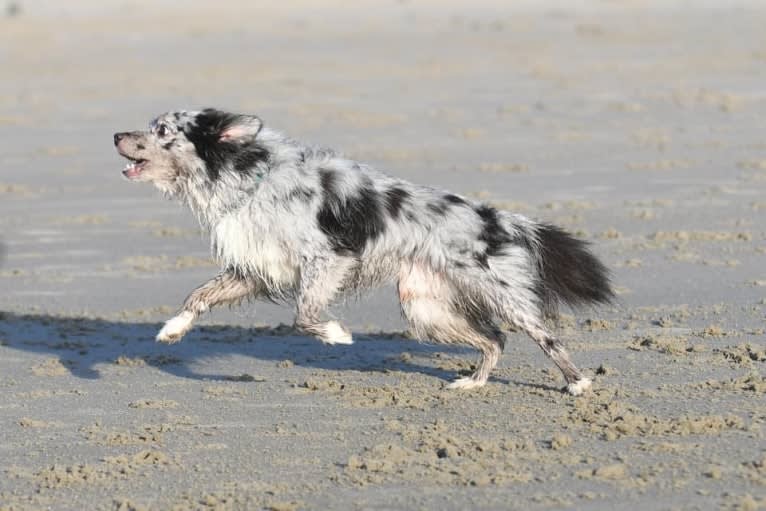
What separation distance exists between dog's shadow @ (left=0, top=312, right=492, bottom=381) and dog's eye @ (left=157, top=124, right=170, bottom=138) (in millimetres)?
1312

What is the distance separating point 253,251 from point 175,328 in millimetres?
546

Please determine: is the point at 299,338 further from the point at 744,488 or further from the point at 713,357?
the point at 744,488

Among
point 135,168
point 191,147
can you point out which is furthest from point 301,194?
point 135,168

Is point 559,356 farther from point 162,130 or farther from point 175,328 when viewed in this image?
point 162,130

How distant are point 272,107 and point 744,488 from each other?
1305 cm

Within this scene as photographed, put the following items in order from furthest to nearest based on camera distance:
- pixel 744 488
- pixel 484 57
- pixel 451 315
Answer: pixel 484 57
pixel 451 315
pixel 744 488

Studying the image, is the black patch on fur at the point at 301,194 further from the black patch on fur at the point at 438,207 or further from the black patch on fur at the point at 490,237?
the black patch on fur at the point at 490,237

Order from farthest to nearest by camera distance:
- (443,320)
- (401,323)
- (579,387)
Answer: (401,323) → (443,320) → (579,387)

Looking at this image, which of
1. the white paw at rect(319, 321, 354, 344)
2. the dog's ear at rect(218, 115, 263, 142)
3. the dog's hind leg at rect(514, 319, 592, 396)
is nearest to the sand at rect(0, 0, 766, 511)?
the dog's hind leg at rect(514, 319, 592, 396)

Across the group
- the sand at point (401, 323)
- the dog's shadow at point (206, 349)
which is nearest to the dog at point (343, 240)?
the sand at point (401, 323)

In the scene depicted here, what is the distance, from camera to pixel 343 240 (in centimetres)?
700

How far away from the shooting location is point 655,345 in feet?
25.3

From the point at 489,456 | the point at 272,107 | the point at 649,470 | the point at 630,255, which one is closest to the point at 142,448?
the point at 489,456

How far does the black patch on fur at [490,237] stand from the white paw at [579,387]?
27.5 inches
